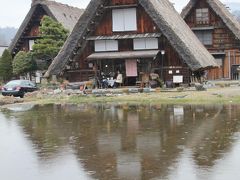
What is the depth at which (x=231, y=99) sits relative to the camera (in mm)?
23797

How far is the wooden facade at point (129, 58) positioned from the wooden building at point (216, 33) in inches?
479

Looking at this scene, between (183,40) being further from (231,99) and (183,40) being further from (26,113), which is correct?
(26,113)

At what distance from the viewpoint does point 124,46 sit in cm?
3688

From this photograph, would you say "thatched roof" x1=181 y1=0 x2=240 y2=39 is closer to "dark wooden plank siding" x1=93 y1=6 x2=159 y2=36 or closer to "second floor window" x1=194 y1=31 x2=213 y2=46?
"second floor window" x1=194 y1=31 x2=213 y2=46

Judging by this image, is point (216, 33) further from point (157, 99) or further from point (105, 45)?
point (157, 99)

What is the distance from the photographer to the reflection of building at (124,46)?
35.3 m

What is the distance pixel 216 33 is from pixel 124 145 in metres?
37.2

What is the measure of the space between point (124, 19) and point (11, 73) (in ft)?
58.1

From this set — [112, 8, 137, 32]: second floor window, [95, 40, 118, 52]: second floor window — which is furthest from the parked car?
[112, 8, 137, 32]: second floor window

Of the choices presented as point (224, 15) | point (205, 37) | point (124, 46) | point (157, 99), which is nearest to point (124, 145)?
point (157, 99)

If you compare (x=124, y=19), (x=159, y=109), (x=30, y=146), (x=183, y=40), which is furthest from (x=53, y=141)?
(x=124, y=19)

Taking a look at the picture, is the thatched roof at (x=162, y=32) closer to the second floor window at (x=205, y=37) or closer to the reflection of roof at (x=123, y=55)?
the reflection of roof at (x=123, y=55)

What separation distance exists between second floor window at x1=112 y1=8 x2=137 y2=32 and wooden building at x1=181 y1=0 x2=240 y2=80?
41.7 feet

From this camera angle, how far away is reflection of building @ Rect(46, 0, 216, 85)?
35312mm
